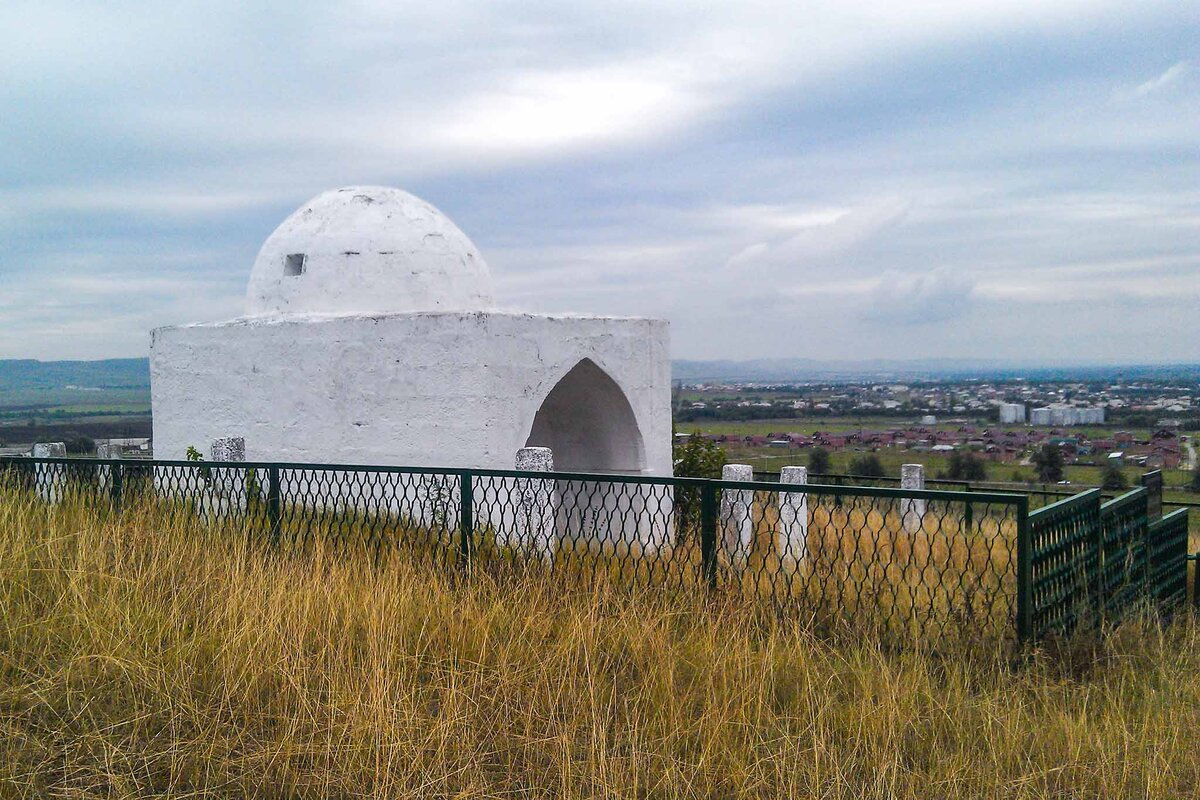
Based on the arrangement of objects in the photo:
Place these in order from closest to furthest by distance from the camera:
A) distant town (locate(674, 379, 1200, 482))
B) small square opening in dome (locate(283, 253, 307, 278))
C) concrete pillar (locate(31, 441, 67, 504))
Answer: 1. concrete pillar (locate(31, 441, 67, 504))
2. small square opening in dome (locate(283, 253, 307, 278))
3. distant town (locate(674, 379, 1200, 482))

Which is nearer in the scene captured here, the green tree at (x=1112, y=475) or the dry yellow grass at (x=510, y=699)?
the dry yellow grass at (x=510, y=699)

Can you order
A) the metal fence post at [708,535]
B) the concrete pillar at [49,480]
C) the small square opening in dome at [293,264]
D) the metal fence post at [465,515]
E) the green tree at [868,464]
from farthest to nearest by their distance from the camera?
the green tree at [868,464], the small square opening in dome at [293,264], the concrete pillar at [49,480], the metal fence post at [465,515], the metal fence post at [708,535]

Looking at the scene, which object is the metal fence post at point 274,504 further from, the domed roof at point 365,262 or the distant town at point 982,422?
the distant town at point 982,422

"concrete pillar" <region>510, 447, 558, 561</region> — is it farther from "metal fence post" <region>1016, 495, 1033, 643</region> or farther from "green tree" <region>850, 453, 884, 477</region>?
"green tree" <region>850, 453, 884, 477</region>

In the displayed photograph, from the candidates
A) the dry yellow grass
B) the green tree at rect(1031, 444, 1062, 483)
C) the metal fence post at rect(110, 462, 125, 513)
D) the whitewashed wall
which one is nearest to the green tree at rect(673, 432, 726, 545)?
the whitewashed wall

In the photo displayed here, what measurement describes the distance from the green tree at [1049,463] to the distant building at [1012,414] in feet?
26.4

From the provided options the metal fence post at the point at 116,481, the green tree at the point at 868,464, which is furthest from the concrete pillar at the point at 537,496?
the green tree at the point at 868,464

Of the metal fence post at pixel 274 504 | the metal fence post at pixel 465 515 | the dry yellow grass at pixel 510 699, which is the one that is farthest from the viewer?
the metal fence post at pixel 274 504

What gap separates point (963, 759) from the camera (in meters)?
4.12

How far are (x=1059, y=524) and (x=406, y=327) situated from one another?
6578 mm

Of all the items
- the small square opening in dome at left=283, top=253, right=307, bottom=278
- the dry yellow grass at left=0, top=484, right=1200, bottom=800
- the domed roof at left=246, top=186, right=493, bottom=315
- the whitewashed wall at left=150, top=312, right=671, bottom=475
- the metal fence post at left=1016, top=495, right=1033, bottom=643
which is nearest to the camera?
the dry yellow grass at left=0, top=484, right=1200, bottom=800

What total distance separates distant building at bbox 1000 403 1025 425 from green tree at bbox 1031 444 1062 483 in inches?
317

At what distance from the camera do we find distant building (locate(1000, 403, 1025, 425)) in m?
33.6

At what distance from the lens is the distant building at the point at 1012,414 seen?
110 feet
